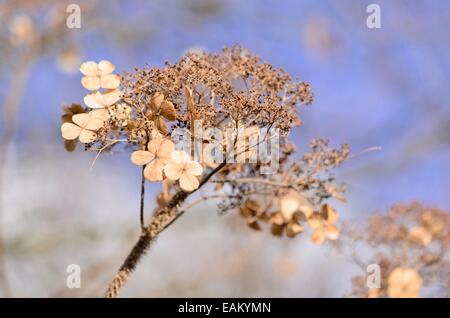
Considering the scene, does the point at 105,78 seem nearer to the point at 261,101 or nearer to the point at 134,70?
the point at 134,70

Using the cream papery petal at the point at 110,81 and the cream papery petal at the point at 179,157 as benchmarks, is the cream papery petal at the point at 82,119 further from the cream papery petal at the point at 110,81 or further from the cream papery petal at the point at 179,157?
the cream papery petal at the point at 179,157

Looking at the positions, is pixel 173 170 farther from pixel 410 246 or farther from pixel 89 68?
pixel 410 246

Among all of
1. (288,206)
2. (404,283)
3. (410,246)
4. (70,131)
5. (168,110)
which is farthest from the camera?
(410,246)

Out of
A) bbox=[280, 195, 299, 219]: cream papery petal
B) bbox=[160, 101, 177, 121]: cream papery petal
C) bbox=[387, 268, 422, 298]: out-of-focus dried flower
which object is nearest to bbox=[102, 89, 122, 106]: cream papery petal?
bbox=[160, 101, 177, 121]: cream papery petal

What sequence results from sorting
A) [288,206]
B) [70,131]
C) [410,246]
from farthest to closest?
[410,246] → [288,206] → [70,131]

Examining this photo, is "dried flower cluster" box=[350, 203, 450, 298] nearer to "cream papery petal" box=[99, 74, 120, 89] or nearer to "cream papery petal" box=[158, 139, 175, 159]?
"cream papery petal" box=[158, 139, 175, 159]

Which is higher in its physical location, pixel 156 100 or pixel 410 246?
pixel 156 100

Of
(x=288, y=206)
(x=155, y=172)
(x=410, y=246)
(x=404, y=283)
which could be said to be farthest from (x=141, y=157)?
(x=410, y=246)
